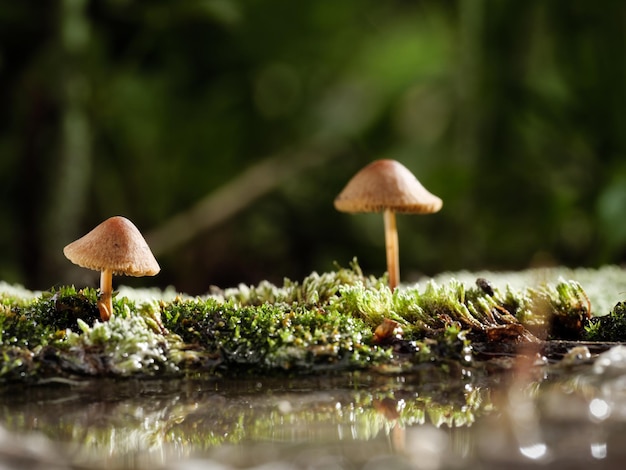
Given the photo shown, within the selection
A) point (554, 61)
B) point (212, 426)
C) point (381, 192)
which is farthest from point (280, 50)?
point (212, 426)

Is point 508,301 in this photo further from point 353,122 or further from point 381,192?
point 353,122

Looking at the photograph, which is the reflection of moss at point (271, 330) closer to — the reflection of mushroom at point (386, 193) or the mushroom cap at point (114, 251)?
the mushroom cap at point (114, 251)

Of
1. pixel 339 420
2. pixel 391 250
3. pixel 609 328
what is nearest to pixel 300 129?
pixel 391 250

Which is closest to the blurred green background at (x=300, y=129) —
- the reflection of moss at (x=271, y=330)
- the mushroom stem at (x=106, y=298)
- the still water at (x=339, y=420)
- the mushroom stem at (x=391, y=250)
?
the mushroom stem at (x=391, y=250)

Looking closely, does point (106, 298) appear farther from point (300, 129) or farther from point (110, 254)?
point (300, 129)

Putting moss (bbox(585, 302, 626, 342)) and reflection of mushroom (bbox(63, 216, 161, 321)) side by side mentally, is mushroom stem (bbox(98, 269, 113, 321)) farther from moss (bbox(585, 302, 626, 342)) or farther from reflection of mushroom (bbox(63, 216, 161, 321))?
moss (bbox(585, 302, 626, 342))

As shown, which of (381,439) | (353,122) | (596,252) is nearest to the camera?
(381,439)
